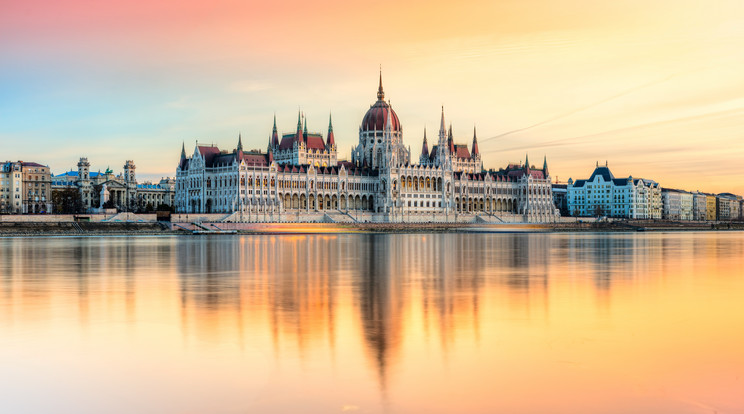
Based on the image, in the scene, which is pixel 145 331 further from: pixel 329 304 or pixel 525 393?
pixel 525 393

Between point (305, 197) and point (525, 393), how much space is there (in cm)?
12427

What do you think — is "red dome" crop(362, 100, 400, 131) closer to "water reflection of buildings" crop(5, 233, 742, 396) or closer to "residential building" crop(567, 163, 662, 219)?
"residential building" crop(567, 163, 662, 219)

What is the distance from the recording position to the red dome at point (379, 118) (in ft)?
496

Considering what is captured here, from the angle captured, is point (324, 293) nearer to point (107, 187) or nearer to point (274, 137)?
point (274, 137)

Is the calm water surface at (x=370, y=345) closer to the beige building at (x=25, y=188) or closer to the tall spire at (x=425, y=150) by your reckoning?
the beige building at (x=25, y=188)

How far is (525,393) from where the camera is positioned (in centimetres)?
1157

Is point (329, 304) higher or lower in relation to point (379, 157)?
lower

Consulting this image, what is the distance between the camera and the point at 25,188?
15075 centimetres

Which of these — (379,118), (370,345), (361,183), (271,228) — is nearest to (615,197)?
(379,118)

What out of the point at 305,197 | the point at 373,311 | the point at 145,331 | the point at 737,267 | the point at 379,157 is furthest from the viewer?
the point at 379,157

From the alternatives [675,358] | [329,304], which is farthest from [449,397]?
[329,304]

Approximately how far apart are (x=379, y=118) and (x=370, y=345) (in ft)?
453

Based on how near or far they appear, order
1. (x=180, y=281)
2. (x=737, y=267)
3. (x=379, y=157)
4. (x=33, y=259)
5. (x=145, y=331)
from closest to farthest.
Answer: (x=145, y=331) → (x=180, y=281) → (x=737, y=267) → (x=33, y=259) → (x=379, y=157)

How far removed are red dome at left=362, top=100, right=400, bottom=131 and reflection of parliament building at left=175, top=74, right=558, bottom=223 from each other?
194 millimetres
